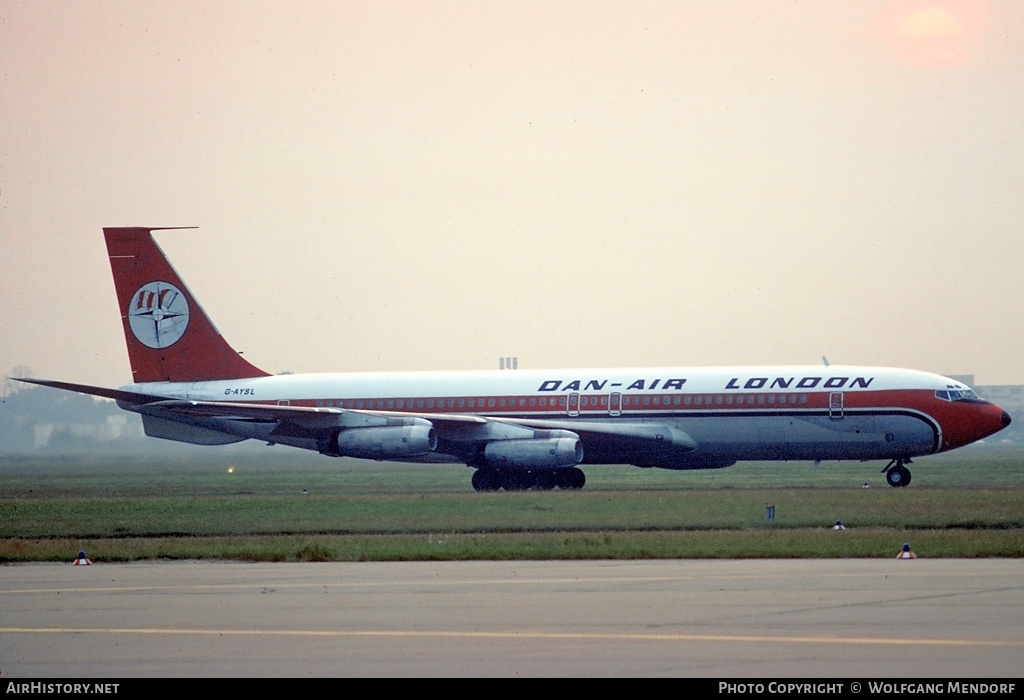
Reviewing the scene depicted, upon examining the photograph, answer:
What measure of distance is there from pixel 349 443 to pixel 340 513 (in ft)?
33.3

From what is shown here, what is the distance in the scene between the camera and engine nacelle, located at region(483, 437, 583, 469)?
40250 mm

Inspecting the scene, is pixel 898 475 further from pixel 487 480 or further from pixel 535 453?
pixel 487 480

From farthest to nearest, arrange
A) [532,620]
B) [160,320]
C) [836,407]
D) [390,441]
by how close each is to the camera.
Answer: [160,320], [390,441], [836,407], [532,620]

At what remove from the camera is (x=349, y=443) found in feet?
138

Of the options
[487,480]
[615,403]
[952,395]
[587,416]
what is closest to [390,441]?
[487,480]

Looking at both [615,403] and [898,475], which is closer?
[898,475]

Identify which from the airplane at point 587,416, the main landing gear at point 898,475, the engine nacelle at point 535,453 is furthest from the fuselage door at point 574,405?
the main landing gear at point 898,475

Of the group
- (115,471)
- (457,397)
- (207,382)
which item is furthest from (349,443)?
(115,471)

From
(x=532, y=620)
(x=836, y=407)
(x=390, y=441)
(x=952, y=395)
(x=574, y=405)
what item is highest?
(x=952, y=395)

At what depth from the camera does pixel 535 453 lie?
40.6 metres

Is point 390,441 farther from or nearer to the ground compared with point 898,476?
farther from the ground

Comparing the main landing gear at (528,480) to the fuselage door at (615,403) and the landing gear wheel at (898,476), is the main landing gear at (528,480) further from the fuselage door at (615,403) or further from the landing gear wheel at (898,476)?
the landing gear wheel at (898,476)

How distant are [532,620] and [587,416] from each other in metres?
29.1

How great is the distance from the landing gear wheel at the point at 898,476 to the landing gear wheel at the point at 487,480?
11.3 metres
